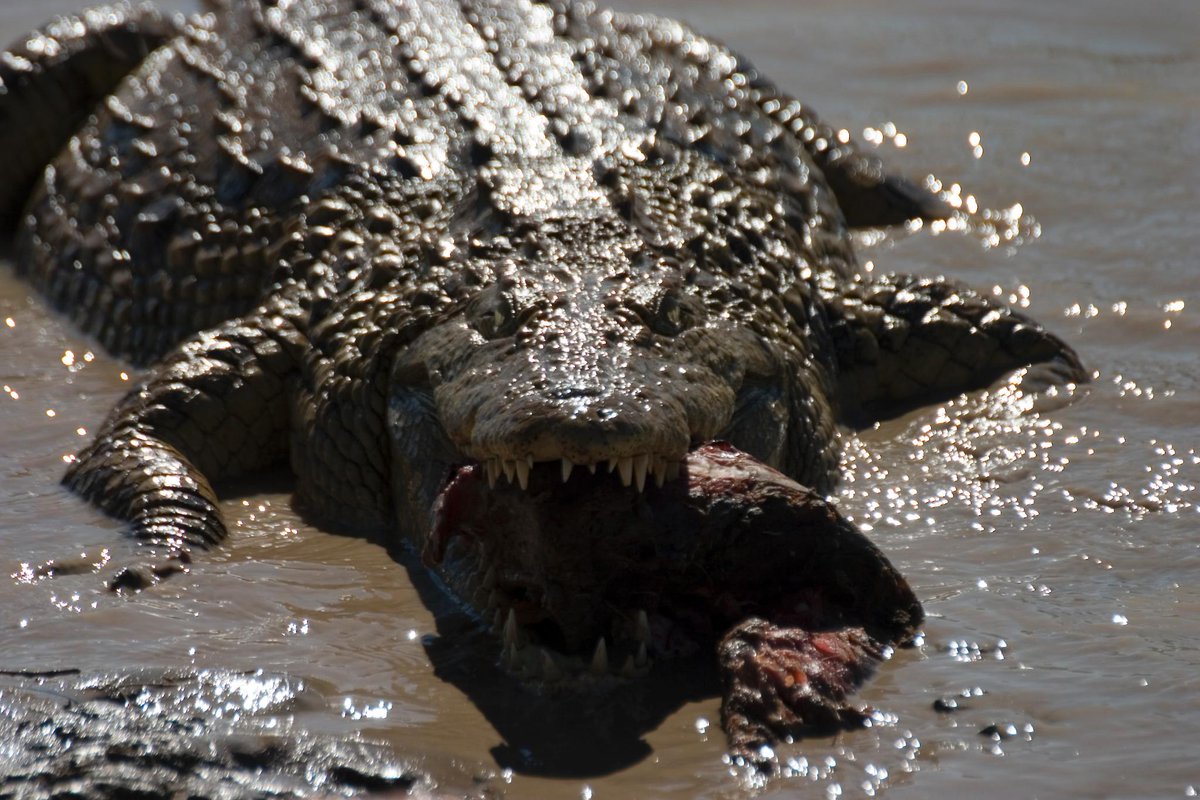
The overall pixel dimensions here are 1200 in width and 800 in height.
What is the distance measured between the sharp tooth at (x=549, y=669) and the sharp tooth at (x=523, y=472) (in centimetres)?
37

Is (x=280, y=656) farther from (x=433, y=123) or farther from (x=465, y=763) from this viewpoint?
(x=433, y=123)

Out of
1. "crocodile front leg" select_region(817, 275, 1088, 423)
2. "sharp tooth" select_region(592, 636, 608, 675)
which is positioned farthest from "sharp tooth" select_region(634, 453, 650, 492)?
"crocodile front leg" select_region(817, 275, 1088, 423)

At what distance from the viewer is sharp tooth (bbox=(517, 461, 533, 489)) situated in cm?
369

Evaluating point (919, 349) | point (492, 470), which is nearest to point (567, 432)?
point (492, 470)

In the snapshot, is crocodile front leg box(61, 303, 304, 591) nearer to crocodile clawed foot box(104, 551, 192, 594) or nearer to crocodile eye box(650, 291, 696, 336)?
crocodile clawed foot box(104, 551, 192, 594)

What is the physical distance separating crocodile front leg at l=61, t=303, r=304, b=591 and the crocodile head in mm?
658

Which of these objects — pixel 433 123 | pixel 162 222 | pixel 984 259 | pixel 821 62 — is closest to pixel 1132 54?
pixel 821 62

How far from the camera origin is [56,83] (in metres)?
7.66

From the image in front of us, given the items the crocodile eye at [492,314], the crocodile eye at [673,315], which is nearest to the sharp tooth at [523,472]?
the crocodile eye at [492,314]

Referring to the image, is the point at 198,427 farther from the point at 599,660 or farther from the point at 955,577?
the point at 955,577

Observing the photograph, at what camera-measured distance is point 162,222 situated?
6.20 meters

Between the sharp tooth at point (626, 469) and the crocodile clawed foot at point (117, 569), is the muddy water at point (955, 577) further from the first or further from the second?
the sharp tooth at point (626, 469)

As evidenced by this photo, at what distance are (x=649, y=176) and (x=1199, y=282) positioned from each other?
2186mm

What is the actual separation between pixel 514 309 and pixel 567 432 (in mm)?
948
